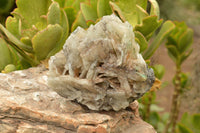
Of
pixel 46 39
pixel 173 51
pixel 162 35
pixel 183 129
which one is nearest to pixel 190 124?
pixel 183 129

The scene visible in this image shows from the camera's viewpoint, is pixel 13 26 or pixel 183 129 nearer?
pixel 13 26

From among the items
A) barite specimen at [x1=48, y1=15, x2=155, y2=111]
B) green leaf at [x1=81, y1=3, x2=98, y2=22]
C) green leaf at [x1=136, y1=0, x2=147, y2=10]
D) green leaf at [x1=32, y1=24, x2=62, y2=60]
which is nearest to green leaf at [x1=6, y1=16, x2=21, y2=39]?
green leaf at [x1=32, y1=24, x2=62, y2=60]

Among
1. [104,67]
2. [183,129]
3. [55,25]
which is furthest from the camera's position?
[183,129]

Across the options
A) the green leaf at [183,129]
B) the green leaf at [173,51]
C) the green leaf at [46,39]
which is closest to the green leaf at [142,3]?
the green leaf at [46,39]

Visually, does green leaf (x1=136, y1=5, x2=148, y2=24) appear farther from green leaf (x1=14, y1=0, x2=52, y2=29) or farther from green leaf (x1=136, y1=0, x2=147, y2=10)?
green leaf (x1=14, y1=0, x2=52, y2=29)

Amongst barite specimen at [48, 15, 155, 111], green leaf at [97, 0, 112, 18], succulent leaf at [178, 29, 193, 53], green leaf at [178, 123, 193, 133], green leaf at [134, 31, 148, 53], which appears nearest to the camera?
barite specimen at [48, 15, 155, 111]

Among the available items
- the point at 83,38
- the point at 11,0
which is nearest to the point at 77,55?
the point at 83,38

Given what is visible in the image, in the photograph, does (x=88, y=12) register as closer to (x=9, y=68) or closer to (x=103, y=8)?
(x=103, y=8)

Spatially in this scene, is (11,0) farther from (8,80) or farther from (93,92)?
(93,92)
